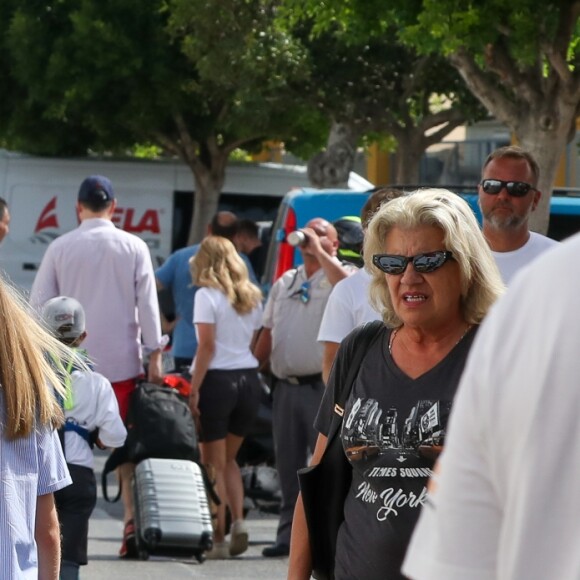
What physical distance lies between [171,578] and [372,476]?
4.30 meters

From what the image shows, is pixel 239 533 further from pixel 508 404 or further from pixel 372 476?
pixel 508 404

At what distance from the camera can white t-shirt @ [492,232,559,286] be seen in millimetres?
5312

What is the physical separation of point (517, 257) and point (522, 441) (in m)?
3.88

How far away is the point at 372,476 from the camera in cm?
338

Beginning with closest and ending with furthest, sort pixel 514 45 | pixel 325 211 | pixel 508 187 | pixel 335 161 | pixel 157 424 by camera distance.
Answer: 1. pixel 508 187
2. pixel 157 424
3. pixel 325 211
4. pixel 514 45
5. pixel 335 161

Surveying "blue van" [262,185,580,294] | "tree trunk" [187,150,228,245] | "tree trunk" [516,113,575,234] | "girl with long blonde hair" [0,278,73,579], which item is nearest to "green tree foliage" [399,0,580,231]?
"tree trunk" [516,113,575,234]

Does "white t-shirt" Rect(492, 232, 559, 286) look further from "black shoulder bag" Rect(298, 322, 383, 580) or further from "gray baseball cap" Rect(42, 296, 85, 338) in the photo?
"black shoulder bag" Rect(298, 322, 383, 580)

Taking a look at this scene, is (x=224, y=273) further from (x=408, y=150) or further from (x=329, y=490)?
(x=408, y=150)

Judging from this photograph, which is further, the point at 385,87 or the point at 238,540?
the point at 385,87

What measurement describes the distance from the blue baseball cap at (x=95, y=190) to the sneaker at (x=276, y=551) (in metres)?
2.03

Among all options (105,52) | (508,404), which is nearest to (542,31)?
(508,404)

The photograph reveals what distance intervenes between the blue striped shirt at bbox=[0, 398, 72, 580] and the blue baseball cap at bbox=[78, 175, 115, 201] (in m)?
4.56

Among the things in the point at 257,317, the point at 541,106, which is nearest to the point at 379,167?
the point at 541,106

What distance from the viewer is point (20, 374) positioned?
3223 mm
